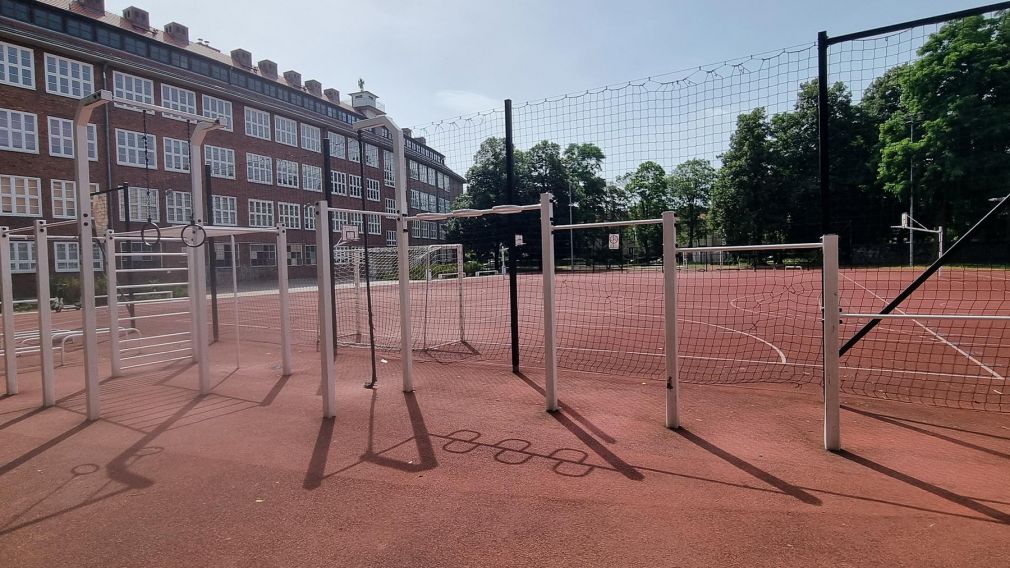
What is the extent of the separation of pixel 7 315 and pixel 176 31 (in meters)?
37.1

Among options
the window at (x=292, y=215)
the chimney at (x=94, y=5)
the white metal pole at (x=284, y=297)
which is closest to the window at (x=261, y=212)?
the window at (x=292, y=215)

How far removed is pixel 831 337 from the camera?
171 inches

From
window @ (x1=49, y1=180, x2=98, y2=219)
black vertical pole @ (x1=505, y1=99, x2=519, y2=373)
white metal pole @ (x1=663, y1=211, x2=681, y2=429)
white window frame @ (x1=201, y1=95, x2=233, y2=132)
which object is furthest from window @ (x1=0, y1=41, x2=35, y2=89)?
white metal pole @ (x1=663, y1=211, x2=681, y2=429)

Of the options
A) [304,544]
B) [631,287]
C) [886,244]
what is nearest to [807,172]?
[886,244]

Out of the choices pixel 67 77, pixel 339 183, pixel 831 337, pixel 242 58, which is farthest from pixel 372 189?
pixel 831 337

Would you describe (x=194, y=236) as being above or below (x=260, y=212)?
below

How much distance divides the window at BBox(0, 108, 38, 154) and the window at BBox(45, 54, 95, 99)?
6.15 feet

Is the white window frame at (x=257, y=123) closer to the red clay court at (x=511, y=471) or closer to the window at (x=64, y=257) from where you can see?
the window at (x=64, y=257)

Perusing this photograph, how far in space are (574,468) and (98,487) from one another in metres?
3.58

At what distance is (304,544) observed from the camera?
10.4ft

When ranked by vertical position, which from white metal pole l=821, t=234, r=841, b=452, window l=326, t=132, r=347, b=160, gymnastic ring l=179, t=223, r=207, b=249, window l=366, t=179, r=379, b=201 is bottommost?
white metal pole l=821, t=234, r=841, b=452

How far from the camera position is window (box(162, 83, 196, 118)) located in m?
32.4

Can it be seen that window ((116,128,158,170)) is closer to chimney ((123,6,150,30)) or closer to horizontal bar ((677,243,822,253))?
chimney ((123,6,150,30))

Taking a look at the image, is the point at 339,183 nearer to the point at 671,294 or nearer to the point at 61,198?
the point at 61,198
